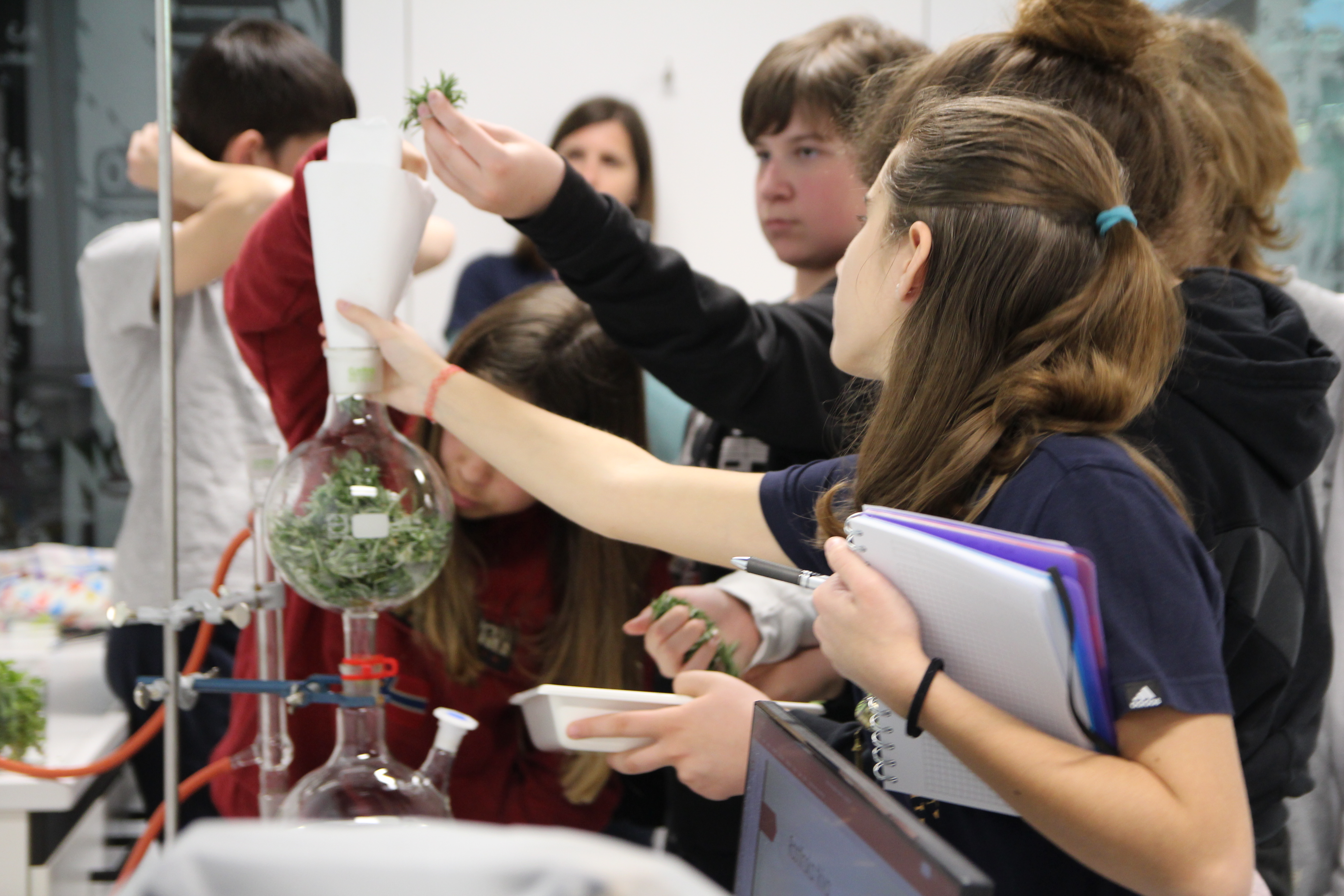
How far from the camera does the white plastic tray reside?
0.92 metres

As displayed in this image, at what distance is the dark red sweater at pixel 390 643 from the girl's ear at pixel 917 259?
55 centimetres

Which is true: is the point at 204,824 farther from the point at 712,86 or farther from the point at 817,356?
the point at 712,86

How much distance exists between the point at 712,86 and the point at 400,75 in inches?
28.0

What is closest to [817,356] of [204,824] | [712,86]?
[204,824]

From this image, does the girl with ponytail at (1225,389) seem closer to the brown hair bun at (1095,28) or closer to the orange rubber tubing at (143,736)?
the brown hair bun at (1095,28)

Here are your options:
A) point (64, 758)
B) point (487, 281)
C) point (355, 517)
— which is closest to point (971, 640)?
point (355, 517)

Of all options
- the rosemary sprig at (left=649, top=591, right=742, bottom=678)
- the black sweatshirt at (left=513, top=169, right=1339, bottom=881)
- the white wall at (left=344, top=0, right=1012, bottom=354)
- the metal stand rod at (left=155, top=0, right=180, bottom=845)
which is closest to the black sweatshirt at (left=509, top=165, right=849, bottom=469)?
the black sweatshirt at (left=513, top=169, right=1339, bottom=881)

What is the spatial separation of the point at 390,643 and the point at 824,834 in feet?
2.47

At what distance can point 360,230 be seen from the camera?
0.92m

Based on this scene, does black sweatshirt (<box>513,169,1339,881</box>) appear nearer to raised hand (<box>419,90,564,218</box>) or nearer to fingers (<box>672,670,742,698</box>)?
raised hand (<box>419,90,564,218</box>)

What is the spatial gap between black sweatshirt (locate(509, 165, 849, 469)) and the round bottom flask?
0.41 meters

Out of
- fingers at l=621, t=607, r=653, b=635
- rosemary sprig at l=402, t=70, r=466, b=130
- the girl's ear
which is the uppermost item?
rosemary sprig at l=402, t=70, r=466, b=130

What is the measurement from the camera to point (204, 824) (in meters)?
0.34

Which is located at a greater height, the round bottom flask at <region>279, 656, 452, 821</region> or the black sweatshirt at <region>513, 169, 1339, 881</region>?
the black sweatshirt at <region>513, 169, 1339, 881</region>
